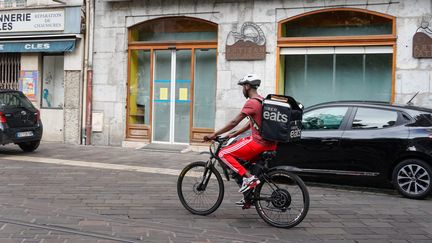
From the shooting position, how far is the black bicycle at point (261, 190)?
19.6 feet

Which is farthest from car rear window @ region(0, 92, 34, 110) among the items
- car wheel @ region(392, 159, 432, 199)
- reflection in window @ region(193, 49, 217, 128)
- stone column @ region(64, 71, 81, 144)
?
car wheel @ region(392, 159, 432, 199)

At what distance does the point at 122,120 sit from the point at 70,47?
105 inches

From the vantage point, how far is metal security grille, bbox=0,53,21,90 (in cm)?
1642

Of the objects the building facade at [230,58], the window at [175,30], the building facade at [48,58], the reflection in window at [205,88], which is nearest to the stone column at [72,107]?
the building facade at [48,58]

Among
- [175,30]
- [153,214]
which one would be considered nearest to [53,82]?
[175,30]

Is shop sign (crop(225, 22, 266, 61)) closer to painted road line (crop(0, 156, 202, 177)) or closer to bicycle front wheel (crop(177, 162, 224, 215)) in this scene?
painted road line (crop(0, 156, 202, 177))

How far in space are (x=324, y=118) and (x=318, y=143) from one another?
0.54 meters

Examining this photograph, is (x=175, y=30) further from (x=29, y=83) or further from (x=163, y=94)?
(x=29, y=83)

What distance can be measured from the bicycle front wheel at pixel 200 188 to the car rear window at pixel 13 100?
708cm

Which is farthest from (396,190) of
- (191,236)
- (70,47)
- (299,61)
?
(70,47)

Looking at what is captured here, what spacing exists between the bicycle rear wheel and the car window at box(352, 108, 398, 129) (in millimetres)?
3147

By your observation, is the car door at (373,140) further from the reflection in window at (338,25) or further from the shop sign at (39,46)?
the shop sign at (39,46)

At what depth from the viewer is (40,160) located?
11.8m

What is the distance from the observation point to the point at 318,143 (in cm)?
875
